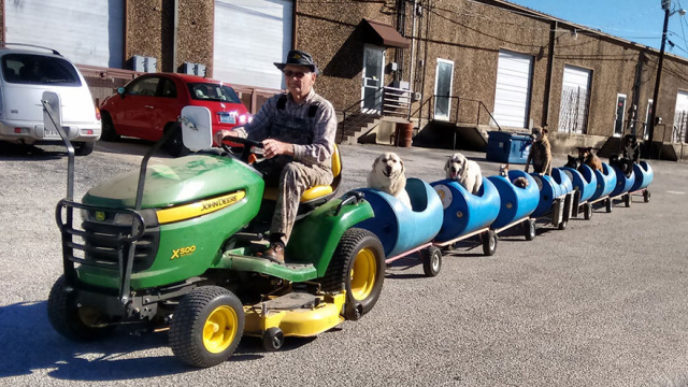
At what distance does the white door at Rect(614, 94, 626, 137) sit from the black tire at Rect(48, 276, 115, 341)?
38088 mm

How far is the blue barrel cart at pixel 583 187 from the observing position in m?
10.9

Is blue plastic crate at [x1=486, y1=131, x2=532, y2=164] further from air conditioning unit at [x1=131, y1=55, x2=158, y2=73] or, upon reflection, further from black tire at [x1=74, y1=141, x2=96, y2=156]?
black tire at [x1=74, y1=141, x2=96, y2=156]

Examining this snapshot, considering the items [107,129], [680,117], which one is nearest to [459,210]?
[107,129]

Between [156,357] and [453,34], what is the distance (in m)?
24.6

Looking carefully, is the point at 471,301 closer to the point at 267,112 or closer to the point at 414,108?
the point at 267,112

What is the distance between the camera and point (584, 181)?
11.2 metres

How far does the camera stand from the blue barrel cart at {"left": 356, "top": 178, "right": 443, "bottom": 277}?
19.4 ft

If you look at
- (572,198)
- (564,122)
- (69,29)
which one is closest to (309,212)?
(572,198)

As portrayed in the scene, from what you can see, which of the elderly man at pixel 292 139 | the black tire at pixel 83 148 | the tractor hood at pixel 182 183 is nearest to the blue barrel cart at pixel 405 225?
the elderly man at pixel 292 139

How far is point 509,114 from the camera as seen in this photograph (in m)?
30.2

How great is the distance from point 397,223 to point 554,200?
4851 millimetres

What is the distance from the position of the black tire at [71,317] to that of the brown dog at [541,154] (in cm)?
878

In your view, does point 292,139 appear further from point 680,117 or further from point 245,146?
point 680,117

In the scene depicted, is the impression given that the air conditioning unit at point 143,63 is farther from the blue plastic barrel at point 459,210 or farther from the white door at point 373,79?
the blue plastic barrel at point 459,210
